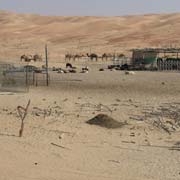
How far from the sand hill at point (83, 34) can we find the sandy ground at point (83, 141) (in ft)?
120

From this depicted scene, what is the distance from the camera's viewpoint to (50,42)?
7869 centimetres

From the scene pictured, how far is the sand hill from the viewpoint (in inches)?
2653

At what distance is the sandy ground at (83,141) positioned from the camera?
27.7 feet

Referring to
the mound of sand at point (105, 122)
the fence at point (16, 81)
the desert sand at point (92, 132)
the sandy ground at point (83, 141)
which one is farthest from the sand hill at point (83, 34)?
the mound of sand at point (105, 122)

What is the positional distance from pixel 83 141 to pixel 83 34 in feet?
249

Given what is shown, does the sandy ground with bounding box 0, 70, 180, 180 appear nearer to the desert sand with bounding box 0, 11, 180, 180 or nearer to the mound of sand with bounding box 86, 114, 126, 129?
the desert sand with bounding box 0, 11, 180, 180

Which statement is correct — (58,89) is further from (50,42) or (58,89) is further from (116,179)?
(50,42)

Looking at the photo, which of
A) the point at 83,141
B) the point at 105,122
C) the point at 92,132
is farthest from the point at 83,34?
the point at 83,141

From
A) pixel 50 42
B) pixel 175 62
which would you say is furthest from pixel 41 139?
pixel 50 42

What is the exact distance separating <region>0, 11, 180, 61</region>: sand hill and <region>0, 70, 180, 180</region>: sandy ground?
120 ft

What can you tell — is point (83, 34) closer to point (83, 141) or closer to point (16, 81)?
point (16, 81)

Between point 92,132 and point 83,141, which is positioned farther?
point 92,132

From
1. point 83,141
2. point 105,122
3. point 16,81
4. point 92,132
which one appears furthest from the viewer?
point 16,81

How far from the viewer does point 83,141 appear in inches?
439
